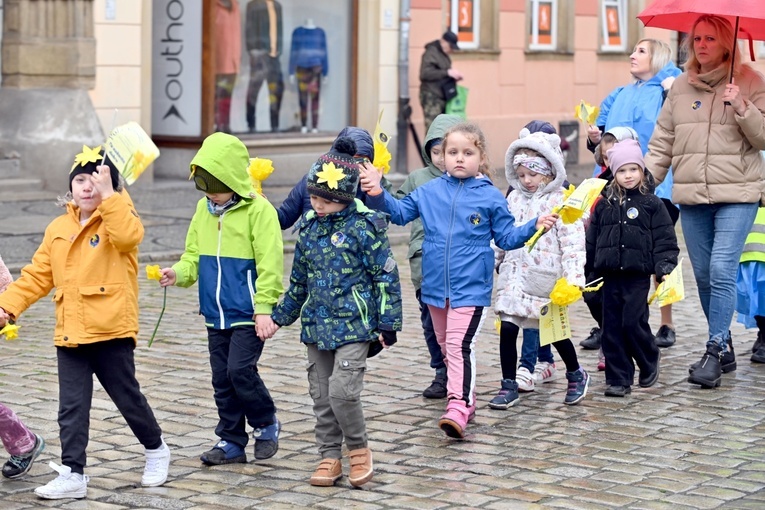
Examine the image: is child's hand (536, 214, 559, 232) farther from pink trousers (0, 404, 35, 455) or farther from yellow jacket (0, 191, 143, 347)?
pink trousers (0, 404, 35, 455)

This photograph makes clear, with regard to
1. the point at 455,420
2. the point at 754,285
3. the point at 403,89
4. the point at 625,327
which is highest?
the point at 403,89

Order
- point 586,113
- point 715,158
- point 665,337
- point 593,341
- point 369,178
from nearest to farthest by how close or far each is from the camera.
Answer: point 369,178
point 715,158
point 586,113
point 593,341
point 665,337

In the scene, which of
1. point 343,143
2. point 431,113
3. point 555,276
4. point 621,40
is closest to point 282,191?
point 431,113

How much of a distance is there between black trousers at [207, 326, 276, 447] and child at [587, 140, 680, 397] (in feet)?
7.44

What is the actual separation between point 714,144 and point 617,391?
1.49m

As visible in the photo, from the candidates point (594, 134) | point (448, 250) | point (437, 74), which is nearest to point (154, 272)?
point (448, 250)

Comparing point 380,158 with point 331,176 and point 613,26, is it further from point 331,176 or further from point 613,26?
point 613,26

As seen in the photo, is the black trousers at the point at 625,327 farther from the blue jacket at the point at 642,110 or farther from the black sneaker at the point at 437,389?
the blue jacket at the point at 642,110

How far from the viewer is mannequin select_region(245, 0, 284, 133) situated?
1973 centimetres

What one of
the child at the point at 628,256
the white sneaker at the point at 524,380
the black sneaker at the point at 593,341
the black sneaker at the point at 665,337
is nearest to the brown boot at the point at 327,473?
the white sneaker at the point at 524,380

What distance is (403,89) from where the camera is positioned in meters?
21.1

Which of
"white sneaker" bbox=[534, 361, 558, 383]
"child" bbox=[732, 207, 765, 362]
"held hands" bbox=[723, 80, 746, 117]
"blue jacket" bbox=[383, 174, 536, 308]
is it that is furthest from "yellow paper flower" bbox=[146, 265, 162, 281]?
"child" bbox=[732, 207, 765, 362]

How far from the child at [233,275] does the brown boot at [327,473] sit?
1.49 feet

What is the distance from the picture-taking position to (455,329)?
Answer: 6.95 m
